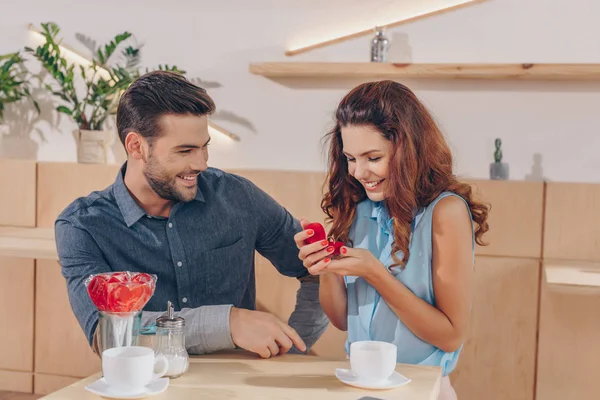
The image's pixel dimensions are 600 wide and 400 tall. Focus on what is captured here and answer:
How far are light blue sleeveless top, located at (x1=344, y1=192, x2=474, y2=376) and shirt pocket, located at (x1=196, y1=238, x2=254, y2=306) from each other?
398 mm

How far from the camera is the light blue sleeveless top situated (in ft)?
6.28

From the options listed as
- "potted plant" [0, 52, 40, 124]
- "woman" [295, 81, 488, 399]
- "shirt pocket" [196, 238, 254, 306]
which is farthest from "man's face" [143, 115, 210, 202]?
"potted plant" [0, 52, 40, 124]

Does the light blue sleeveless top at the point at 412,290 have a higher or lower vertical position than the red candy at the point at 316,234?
lower

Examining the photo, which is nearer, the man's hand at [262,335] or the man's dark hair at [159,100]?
the man's hand at [262,335]

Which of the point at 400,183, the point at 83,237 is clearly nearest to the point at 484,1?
the point at 400,183

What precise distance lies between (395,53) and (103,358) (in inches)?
96.0

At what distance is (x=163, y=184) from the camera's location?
6.95 feet

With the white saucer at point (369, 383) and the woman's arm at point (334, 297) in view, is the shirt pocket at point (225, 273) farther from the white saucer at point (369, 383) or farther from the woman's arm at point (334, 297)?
the white saucer at point (369, 383)

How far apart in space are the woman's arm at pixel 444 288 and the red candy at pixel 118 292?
562 mm

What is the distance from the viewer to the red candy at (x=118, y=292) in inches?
58.6

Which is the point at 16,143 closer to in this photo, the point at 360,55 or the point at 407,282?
the point at 360,55

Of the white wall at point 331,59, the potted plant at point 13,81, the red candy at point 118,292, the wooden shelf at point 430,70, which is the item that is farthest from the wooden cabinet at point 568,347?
the potted plant at point 13,81

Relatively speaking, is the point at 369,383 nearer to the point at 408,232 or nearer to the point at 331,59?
the point at 408,232

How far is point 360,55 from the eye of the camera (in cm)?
361
